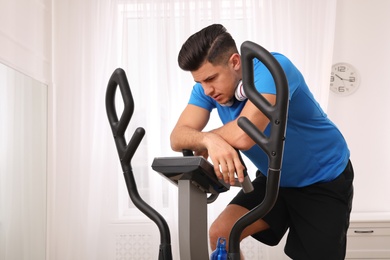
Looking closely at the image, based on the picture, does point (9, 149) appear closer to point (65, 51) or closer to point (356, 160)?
point (65, 51)

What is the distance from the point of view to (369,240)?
3432 millimetres

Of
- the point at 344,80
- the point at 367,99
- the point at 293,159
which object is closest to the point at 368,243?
the point at 367,99

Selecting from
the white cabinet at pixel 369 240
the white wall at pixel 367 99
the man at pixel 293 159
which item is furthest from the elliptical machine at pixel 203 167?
the white wall at pixel 367 99

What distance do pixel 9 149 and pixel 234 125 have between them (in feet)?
Answer: 6.74

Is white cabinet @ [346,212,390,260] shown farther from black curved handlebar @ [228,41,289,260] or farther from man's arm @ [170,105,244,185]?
black curved handlebar @ [228,41,289,260]

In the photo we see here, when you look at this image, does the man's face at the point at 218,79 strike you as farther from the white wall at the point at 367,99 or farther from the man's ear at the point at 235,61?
the white wall at the point at 367,99

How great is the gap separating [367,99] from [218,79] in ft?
9.42

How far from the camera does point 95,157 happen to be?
384 cm

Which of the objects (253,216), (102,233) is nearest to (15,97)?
(102,233)

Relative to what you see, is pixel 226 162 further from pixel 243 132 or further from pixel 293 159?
pixel 293 159

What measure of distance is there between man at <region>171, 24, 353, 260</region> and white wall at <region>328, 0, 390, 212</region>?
2239 mm

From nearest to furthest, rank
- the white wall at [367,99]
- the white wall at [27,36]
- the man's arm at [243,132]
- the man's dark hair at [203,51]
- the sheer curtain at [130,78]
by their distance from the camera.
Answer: the man's arm at [243,132] < the man's dark hair at [203,51] < the white wall at [27,36] < the sheer curtain at [130,78] < the white wall at [367,99]

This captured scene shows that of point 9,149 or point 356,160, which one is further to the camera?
point 356,160

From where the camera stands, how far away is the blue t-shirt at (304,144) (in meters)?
1.73
